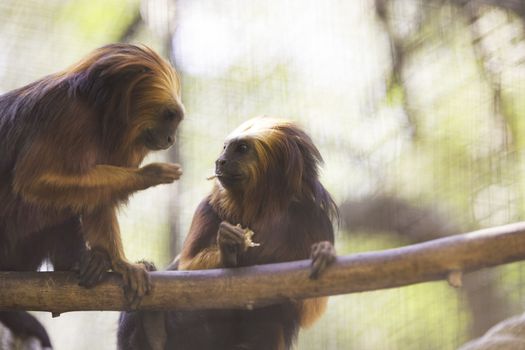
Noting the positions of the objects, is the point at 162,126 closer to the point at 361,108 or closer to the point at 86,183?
the point at 86,183

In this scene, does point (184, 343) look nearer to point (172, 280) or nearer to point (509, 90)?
point (172, 280)

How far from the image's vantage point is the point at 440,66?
3277 millimetres

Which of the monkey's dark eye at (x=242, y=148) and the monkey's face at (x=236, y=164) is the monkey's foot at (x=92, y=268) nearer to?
the monkey's face at (x=236, y=164)

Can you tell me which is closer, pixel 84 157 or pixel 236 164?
pixel 84 157

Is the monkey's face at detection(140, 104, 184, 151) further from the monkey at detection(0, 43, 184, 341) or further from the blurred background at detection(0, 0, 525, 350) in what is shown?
the blurred background at detection(0, 0, 525, 350)

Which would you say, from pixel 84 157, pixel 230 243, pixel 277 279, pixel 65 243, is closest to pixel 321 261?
pixel 277 279

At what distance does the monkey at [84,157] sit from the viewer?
2.13 meters

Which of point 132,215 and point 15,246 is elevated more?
point 132,215

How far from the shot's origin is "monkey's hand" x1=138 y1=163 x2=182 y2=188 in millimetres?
2115

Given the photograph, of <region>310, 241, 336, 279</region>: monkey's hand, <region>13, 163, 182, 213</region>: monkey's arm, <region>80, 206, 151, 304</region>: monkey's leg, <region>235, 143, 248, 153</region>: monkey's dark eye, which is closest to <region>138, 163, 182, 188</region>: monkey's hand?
<region>13, 163, 182, 213</region>: monkey's arm

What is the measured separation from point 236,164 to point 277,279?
46cm

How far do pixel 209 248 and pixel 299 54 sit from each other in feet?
4.12

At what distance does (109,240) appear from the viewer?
223 centimetres

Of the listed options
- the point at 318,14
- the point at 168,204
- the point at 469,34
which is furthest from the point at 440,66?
the point at 168,204
